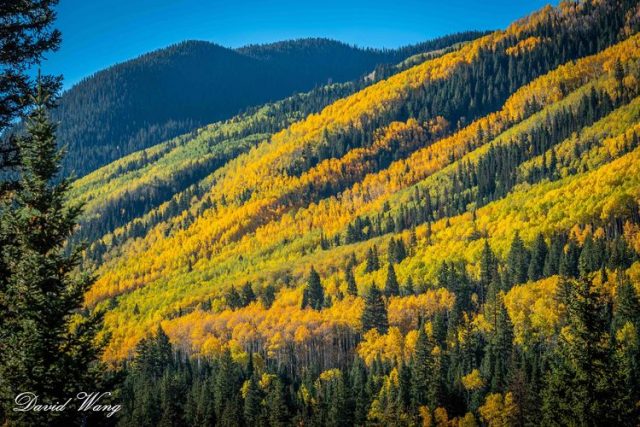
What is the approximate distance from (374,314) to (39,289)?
15579cm

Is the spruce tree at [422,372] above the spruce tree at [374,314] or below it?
below

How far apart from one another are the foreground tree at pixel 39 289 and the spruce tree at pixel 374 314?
501 ft

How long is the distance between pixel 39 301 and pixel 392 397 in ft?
315

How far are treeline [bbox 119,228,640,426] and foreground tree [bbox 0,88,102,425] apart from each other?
125 feet

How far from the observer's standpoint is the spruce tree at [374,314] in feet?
578

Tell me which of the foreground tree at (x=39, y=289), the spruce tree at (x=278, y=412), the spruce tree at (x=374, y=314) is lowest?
the spruce tree at (x=278, y=412)

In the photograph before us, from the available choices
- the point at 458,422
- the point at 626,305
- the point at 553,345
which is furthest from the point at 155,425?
the point at 626,305

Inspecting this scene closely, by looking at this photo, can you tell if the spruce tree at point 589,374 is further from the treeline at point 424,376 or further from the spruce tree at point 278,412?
the spruce tree at point 278,412

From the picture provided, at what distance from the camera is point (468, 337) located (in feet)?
459

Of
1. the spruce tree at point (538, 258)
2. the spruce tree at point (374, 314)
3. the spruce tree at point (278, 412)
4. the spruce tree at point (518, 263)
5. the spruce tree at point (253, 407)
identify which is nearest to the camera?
the spruce tree at point (278, 412)

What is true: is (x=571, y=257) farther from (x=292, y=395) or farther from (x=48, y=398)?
(x=48, y=398)

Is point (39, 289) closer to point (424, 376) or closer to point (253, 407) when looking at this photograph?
point (253, 407)

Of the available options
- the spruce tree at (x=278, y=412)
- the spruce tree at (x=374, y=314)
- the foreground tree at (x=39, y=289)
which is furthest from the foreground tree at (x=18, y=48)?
the spruce tree at (x=374, y=314)

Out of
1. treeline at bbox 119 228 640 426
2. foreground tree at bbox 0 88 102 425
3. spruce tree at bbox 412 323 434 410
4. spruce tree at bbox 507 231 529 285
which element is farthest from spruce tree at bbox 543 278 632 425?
spruce tree at bbox 507 231 529 285
